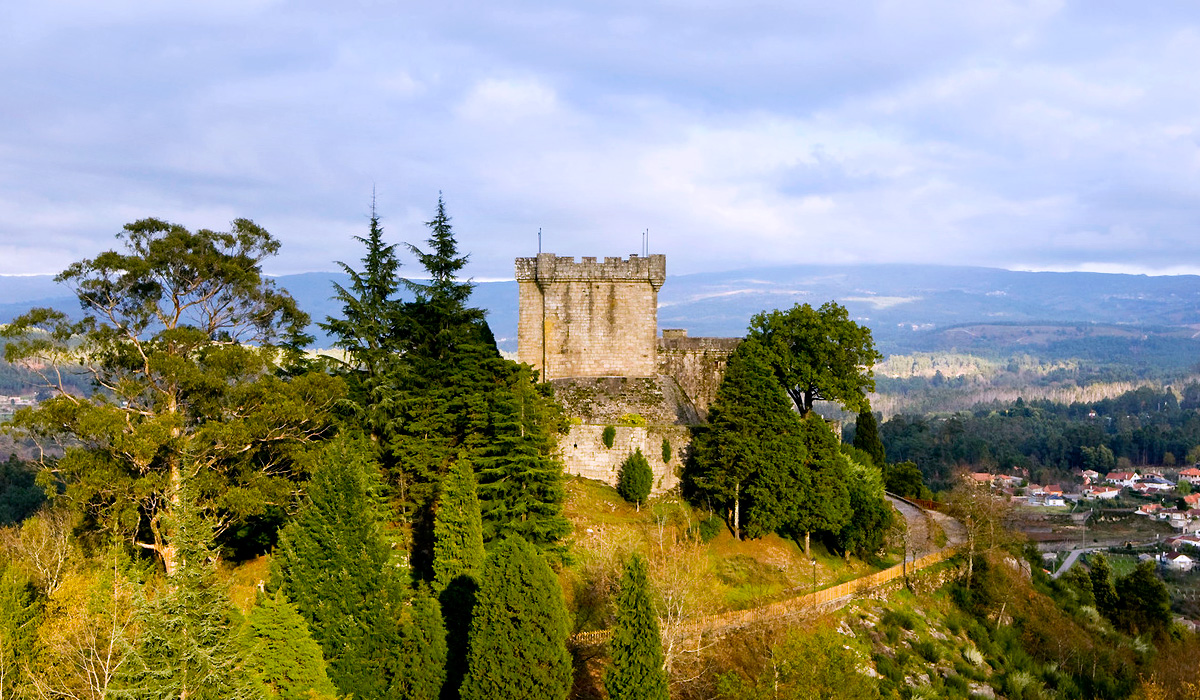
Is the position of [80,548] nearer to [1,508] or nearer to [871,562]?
[871,562]

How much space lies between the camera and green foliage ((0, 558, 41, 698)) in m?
18.7

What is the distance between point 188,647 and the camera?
50.1 ft

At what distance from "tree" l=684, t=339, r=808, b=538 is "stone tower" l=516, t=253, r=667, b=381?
6.20m

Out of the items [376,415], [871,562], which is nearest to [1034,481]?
[871,562]

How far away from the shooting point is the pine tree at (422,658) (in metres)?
20.3

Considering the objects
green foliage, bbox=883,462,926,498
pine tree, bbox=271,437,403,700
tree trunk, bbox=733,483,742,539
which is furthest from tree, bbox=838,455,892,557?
pine tree, bbox=271,437,403,700

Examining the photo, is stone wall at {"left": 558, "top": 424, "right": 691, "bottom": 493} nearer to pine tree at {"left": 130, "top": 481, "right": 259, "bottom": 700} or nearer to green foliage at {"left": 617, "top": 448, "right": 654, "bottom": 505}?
green foliage at {"left": 617, "top": 448, "right": 654, "bottom": 505}

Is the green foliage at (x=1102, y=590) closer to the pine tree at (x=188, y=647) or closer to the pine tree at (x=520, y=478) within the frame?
the pine tree at (x=520, y=478)

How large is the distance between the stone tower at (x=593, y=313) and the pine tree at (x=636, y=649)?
1989 centimetres

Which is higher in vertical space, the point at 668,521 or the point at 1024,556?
the point at 668,521

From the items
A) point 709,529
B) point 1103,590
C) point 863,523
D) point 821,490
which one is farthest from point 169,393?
point 1103,590

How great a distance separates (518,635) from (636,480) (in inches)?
548

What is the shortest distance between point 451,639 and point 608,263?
20.5 metres

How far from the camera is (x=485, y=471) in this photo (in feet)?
86.6
